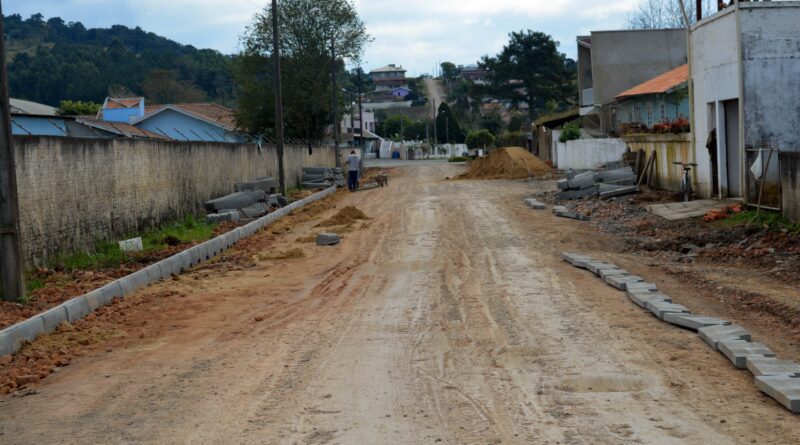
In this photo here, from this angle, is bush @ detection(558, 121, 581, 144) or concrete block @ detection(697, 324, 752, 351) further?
bush @ detection(558, 121, 581, 144)

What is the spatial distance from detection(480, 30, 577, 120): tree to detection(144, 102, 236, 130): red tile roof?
2970cm

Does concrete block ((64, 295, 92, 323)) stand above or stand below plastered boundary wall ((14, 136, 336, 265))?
below

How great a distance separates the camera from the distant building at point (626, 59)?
5119 cm

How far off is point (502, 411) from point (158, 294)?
7.90 m

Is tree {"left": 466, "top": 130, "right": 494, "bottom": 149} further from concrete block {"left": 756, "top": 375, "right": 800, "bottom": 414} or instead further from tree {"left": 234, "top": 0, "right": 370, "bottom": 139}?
concrete block {"left": 756, "top": 375, "right": 800, "bottom": 414}

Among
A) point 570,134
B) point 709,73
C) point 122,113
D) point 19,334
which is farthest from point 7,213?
point 122,113

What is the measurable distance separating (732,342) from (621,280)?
13.7 feet

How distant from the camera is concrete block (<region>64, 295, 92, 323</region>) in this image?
1108 centimetres

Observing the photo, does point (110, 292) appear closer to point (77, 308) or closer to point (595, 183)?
point (77, 308)

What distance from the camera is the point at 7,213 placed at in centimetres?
1173

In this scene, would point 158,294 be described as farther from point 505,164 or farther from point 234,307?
point 505,164

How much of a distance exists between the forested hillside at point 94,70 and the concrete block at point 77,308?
59219mm

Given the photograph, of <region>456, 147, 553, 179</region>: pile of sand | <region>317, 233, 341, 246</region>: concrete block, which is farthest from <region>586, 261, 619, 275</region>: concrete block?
<region>456, 147, 553, 179</region>: pile of sand

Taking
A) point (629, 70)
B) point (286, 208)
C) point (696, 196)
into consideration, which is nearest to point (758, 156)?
point (696, 196)
